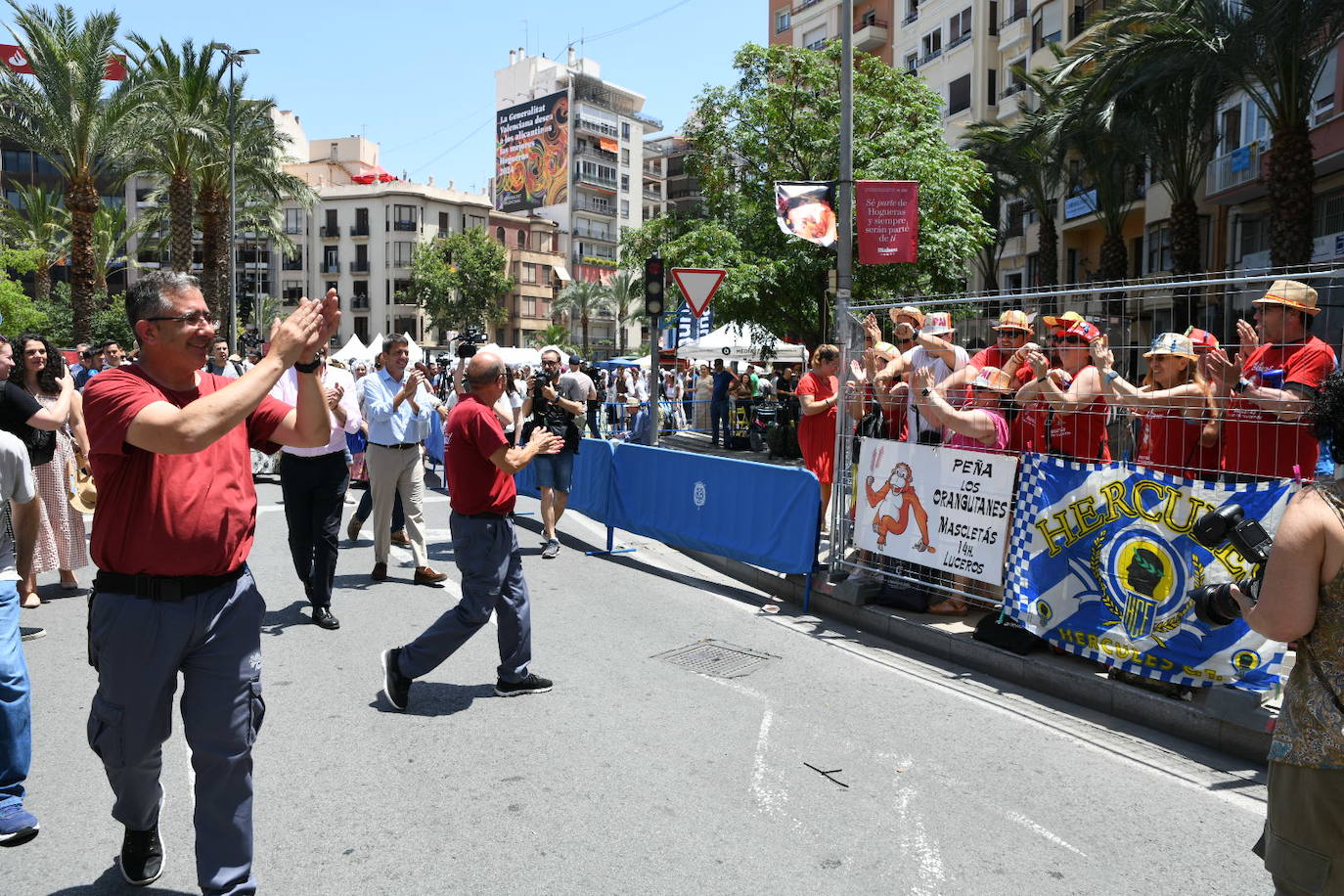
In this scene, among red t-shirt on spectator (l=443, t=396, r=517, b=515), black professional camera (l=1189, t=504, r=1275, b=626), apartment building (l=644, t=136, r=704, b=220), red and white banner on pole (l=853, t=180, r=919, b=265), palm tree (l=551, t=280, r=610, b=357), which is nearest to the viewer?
black professional camera (l=1189, t=504, r=1275, b=626)

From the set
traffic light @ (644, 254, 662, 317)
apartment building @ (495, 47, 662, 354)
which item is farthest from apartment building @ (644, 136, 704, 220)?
traffic light @ (644, 254, 662, 317)

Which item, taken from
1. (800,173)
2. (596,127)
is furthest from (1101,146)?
(596,127)

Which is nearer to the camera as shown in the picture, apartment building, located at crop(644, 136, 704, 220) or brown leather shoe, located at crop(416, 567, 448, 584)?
brown leather shoe, located at crop(416, 567, 448, 584)

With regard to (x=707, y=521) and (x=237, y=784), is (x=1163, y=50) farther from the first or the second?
(x=237, y=784)

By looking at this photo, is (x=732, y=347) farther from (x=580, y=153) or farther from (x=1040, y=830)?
(x=580, y=153)

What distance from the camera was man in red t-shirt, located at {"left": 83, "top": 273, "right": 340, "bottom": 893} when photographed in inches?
124

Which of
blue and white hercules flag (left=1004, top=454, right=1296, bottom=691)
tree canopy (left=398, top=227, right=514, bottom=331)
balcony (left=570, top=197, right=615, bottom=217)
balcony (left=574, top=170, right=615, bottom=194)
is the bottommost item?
blue and white hercules flag (left=1004, top=454, right=1296, bottom=691)

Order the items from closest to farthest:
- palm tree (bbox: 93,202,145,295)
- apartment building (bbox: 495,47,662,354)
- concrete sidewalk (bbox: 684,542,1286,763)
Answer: concrete sidewalk (bbox: 684,542,1286,763) < palm tree (bbox: 93,202,145,295) < apartment building (bbox: 495,47,662,354)

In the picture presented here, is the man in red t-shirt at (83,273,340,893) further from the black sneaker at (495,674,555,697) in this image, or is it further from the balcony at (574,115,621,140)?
the balcony at (574,115,621,140)

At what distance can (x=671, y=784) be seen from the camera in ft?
14.7

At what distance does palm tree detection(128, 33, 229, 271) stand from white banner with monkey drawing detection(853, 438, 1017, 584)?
85.4 feet

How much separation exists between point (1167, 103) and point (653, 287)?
14914mm

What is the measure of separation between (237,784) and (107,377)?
1306mm

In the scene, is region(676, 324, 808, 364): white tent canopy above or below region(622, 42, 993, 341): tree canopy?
below
